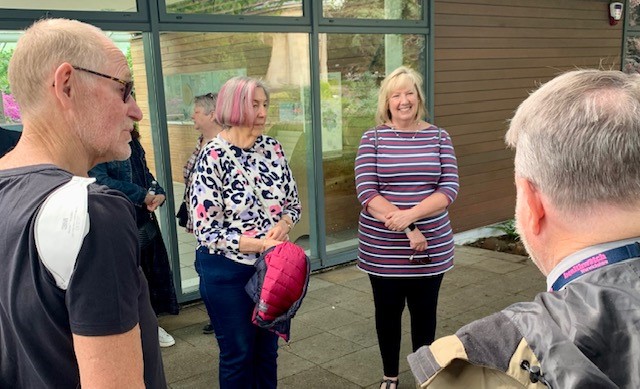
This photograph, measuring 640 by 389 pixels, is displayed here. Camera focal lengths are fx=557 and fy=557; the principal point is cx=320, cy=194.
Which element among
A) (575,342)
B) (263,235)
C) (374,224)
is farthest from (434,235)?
A: (575,342)

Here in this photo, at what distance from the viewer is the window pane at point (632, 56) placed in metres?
9.21

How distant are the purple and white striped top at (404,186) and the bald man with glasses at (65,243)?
6.80 ft

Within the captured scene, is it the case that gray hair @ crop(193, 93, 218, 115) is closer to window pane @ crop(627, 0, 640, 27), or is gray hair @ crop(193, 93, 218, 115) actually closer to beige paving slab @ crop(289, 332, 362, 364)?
beige paving slab @ crop(289, 332, 362, 364)

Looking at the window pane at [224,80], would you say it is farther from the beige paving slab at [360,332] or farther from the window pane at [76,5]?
the beige paving slab at [360,332]

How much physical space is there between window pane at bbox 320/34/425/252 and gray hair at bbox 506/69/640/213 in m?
4.84

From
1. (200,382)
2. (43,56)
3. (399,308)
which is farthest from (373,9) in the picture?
(43,56)

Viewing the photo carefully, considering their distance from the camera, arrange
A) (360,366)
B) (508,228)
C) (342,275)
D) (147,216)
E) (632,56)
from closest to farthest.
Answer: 1. (360,366)
2. (147,216)
3. (342,275)
4. (508,228)
5. (632,56)

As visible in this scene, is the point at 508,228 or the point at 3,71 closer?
the point at 3,71

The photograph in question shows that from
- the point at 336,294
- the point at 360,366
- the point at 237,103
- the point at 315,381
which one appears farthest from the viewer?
the point at 336,294

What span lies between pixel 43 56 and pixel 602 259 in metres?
1.28

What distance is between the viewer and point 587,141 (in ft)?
3.59

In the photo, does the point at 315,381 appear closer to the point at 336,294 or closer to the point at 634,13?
the point at 336,294

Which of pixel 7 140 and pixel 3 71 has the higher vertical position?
pixel 3 71

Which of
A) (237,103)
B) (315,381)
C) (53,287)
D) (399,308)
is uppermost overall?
(237,103)
